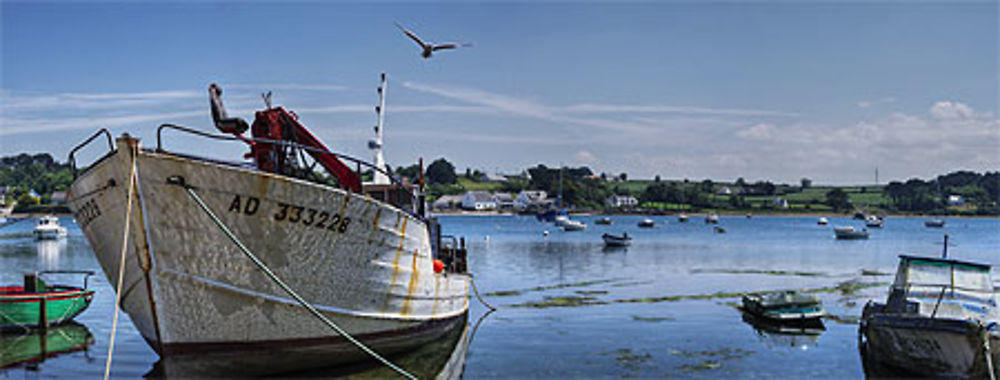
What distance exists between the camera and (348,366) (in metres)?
17.4

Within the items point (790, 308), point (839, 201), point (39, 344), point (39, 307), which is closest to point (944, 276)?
point (790, 308)

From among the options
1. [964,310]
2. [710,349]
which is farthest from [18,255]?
[964,310]

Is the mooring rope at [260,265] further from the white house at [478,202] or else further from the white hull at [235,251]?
the white house at [478,202]

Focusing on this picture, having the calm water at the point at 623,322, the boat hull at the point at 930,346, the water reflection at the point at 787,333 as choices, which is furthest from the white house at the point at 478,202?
the boat hull at the point at 930,346

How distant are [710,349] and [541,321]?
244 inches

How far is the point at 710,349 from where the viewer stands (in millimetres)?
21469

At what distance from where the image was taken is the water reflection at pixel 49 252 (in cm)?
4743

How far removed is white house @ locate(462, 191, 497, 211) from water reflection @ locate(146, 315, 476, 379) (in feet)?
557


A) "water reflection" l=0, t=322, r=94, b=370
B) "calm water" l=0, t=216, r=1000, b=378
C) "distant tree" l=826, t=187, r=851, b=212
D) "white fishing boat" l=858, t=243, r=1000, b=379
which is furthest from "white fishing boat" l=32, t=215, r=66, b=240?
"distant tree" l=826, t=187, r=851, b=212

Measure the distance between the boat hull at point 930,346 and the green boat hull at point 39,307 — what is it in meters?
20.2

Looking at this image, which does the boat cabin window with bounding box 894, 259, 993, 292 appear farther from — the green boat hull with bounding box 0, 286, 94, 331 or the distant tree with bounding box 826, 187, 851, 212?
the distant tree with bounding box 826, 187, 851, 212

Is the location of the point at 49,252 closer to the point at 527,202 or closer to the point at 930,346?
the point at 930,346

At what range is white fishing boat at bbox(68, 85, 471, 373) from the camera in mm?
14117

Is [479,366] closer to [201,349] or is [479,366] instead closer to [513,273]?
[201,349]
